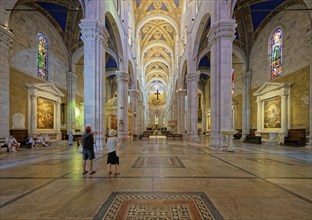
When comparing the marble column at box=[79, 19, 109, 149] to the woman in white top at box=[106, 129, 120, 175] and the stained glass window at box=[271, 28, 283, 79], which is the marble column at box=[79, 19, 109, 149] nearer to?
the woman in white top at box=[106, 129, 120, 175]

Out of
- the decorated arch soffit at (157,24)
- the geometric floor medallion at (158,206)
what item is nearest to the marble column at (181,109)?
the decorated arch soffit at (157,24)

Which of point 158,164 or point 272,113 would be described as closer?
point 158,164

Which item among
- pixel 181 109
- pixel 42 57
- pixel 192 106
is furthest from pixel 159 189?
pixel 181 109

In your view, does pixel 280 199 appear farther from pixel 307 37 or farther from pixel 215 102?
pixel 307 37

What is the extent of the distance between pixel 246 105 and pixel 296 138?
25.9 ft

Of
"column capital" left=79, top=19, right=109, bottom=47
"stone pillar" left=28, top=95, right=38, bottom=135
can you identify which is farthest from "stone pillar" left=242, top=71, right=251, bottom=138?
"stone pillar" left=28, top=95, right=38, bottom=135

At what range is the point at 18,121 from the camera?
47.9 ft

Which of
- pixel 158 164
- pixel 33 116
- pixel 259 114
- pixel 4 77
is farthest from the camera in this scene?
pixel 259 114

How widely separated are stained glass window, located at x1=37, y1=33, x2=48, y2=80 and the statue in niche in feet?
15.2

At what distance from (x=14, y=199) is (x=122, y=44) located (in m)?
17.7

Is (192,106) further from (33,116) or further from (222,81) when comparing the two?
(33,116)

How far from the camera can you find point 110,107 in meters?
25.6

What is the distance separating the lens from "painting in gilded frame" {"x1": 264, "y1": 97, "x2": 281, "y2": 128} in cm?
1697

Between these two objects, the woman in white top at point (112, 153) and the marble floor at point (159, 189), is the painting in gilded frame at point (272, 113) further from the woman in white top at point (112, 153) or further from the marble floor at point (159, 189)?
the woman in white top at point (112, 153)
